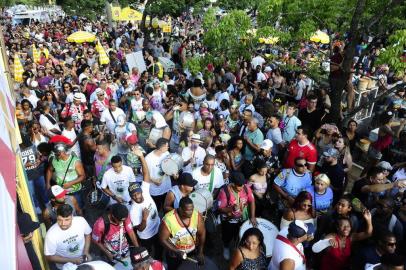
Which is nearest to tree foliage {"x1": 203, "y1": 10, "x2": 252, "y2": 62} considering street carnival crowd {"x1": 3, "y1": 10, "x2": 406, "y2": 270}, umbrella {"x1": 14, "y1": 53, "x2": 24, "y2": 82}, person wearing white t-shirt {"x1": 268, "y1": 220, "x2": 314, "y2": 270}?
street carnival crowd {"x1": 3, "y1": 10, "x2": 406, "y2": 270}

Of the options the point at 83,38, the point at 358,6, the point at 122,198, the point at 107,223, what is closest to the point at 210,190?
the point at 122,198

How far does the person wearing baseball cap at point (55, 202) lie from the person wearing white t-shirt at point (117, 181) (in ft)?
1.58

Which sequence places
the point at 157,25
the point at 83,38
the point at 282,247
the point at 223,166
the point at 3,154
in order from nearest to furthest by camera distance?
the point at 3,154 < the point at 282,247 < the point at 223,166 < the point at 83,38 < the point at 157,25

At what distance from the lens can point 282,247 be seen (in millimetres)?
3945

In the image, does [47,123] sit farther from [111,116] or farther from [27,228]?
[27,228]

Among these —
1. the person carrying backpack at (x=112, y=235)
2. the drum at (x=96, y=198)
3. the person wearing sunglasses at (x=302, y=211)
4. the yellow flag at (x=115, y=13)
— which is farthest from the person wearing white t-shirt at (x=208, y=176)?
the yellow flag at (x=115, y=13)

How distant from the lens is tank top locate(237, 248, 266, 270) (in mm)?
4000

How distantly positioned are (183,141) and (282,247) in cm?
289

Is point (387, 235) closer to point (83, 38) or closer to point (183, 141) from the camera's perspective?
point (183, 141)

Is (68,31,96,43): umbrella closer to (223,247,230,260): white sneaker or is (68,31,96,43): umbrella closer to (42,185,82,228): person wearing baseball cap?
(42,185,82,228): person wearing baseball cap

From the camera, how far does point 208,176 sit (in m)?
5.31

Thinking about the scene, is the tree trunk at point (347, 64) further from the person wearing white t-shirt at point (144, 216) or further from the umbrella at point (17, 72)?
the umbrella at point (17, 72)

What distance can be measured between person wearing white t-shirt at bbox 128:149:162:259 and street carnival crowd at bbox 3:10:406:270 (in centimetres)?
1

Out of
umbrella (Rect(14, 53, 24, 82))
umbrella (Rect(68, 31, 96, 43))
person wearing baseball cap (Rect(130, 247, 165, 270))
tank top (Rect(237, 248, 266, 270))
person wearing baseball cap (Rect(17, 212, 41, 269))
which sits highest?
person wearing baseball cap (Rect(17, 212, 41, 269))
